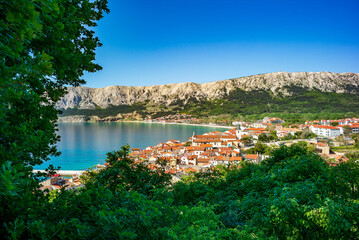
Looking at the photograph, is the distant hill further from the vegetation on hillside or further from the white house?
the vegetation on hillside

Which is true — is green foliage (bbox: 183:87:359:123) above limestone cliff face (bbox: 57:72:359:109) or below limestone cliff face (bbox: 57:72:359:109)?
below

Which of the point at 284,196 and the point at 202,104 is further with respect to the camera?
the point at 202,104

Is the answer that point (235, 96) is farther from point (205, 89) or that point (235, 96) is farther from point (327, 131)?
point (327, 131)

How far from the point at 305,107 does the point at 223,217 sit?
406ft

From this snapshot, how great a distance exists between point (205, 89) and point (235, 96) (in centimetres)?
3036

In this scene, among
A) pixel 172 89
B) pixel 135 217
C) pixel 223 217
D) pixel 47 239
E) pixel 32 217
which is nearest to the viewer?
pixel 47 239

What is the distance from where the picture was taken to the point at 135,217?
90.0 inches

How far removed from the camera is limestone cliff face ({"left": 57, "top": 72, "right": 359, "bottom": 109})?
134000 millimetres

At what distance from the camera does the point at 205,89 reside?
165 meters

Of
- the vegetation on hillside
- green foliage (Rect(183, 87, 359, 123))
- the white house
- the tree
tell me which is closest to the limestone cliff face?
green foliage (Rect(183, 87, 359, 123))

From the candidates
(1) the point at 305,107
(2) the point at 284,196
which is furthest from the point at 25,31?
(1) the point at 305,107

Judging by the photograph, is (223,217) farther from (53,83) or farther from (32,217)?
(53,83)

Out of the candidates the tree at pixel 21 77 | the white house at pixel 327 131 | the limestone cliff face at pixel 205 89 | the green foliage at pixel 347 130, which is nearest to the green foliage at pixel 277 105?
the limestone cliff face at pixel 205 89

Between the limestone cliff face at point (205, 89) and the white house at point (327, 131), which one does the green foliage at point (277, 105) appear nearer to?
the limestone cliff face at point (205, 89)
